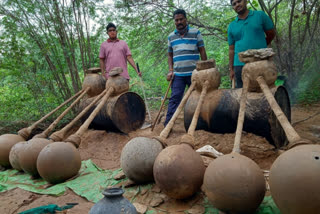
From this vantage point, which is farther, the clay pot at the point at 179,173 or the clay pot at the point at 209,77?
the clay pot at the point at 209,77

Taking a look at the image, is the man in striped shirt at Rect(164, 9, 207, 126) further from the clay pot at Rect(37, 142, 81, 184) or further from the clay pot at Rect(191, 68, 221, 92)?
the clay pot at Rect(37, 142, 81, 184)

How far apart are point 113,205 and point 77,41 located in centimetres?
509

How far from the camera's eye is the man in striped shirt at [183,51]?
4371 mm

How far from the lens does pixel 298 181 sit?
157 centimetres

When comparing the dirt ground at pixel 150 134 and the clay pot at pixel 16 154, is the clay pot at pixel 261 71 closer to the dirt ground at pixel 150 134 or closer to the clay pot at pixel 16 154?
the dirt ground at pixel 150 134

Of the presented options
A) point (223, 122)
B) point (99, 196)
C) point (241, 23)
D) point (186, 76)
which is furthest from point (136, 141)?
point (241, 23)

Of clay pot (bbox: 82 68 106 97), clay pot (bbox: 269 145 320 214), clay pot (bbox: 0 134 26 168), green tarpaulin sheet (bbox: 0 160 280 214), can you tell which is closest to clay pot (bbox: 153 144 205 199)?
green tarpaulin sheet (bbox: 0 160 280 214)

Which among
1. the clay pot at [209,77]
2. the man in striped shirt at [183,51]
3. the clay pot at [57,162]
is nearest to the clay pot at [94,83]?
the man in striped shirt at [183,51]

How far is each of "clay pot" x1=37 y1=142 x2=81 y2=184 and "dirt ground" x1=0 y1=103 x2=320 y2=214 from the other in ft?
0.93

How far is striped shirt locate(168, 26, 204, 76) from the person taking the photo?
4375 mm

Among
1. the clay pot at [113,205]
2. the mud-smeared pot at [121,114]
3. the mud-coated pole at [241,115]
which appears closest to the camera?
the clay pot at [113,205]

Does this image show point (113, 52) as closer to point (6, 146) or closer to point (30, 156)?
point (6, 146)

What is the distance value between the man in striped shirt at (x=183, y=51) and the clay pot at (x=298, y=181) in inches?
112

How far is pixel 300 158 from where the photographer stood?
164cm
